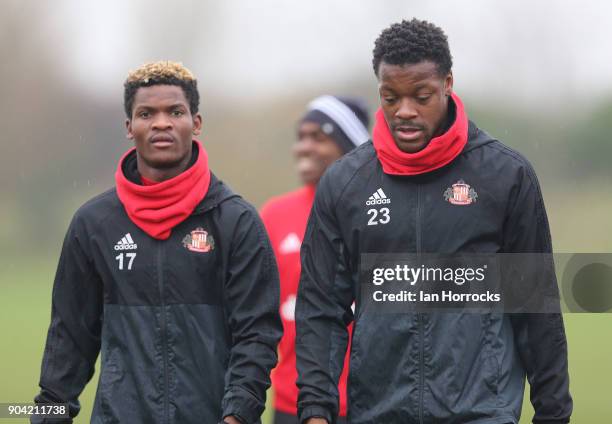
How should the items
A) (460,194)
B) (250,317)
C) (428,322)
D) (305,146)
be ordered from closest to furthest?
1. (428,322)
2. (460,194)
3. (250,317)
4. (305,146)

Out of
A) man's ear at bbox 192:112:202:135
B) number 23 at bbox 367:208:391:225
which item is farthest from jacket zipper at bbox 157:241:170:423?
number 23 at bbox 367:208:391:225

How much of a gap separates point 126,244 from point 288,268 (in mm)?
1671

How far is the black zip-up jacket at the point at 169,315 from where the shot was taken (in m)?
4.59

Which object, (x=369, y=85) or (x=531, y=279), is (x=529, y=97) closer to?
(x=369, y=85)

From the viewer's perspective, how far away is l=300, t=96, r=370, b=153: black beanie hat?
6.50 metres

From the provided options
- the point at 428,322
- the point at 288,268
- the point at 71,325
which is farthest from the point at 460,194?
the point at 288,268

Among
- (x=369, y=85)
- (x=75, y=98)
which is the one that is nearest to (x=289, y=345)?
(x=369, y=85)

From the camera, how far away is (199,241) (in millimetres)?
4738

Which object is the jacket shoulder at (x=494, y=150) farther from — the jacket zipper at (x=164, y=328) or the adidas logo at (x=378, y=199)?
the jacket zipper at (x=164, y=328)

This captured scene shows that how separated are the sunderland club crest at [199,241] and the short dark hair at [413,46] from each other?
34.7 inches

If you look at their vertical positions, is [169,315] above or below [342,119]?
below

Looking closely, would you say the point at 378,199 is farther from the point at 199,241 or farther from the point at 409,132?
the point at 199,241

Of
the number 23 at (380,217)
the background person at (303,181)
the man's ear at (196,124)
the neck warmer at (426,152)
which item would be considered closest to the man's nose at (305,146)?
the background person at (303,181)

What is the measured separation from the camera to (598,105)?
30531mm
